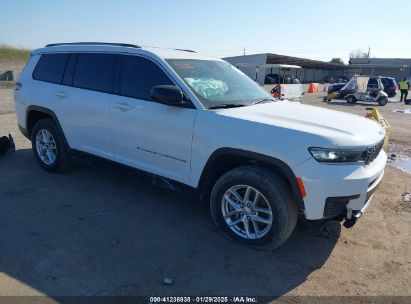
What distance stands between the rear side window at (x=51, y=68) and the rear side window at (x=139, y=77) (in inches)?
53.8

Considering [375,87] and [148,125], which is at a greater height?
[148,125]

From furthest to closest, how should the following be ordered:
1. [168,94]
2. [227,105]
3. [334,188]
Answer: [227,105], [168,94], [334,188]

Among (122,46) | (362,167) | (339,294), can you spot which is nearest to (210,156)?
(362,167)

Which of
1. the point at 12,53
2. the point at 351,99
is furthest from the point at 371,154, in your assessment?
the point at 12,53

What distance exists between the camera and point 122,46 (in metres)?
5.00

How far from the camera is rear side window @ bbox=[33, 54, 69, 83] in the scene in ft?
18.9

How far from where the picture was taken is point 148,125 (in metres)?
4.46

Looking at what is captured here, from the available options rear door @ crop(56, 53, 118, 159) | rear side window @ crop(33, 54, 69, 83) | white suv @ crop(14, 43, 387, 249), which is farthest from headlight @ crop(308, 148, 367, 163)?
rear side window @ crop(33, 54, 69, 83)

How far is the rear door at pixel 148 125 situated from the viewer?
422cm

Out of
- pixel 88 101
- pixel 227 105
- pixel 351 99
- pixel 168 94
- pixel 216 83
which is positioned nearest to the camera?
pixel 168 94

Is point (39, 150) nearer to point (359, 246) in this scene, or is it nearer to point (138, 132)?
point (138, 132)

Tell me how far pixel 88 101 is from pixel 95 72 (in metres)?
0.41

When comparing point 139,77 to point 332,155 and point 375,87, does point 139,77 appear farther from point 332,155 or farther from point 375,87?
point 375,87

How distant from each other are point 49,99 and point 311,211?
13.6 feet
